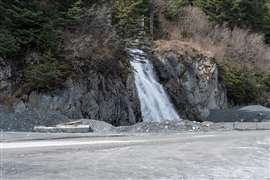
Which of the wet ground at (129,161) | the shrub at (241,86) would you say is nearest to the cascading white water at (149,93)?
the shrub at (241,86)

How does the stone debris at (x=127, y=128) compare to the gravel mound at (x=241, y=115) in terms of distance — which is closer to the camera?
the stone debris at (x=127, y=128)

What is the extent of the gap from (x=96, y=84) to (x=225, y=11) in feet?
134

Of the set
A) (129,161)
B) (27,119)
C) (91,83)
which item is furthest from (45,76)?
(129,161)

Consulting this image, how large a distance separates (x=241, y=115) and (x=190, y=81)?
5.79 meters

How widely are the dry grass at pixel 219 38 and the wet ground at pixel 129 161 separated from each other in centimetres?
4266

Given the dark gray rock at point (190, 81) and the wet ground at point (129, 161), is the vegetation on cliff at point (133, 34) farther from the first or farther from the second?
the wet ground at point (129, 161)

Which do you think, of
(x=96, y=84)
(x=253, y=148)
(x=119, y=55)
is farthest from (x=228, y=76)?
(x=253, y=148)

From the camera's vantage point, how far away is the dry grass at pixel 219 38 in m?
60.9

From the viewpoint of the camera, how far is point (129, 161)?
42.8 ft

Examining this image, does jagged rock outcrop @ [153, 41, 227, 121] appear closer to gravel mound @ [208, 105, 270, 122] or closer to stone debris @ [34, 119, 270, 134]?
gravel mound @ [208, 105, 270, 122]

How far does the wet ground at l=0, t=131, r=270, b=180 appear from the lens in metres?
10.8

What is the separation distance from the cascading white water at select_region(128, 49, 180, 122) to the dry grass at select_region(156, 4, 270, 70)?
15340mm

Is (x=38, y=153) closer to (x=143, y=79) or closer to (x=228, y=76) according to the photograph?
(x=143, y=79)

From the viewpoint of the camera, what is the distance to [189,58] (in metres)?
50.3
